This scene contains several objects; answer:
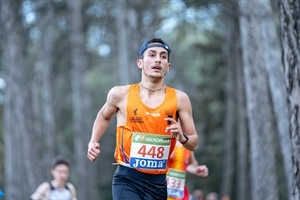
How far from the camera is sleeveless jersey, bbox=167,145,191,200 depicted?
1037cm

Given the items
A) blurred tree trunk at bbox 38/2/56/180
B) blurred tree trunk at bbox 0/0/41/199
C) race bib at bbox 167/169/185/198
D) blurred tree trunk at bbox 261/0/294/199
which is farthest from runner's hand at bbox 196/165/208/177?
blurred tree trunk at bbox 38/2/56/180

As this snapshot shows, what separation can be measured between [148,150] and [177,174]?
333 cm

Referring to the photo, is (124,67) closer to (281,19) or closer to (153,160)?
(281,19)

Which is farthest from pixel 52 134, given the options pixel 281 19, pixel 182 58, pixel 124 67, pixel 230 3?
pixel 281 19

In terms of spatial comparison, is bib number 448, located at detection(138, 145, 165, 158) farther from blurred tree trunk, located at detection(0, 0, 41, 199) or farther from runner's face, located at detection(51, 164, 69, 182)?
blurred tree trunk, located at detection(0, 0, 41, 199)

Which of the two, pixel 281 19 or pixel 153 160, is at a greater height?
pixel 281 19

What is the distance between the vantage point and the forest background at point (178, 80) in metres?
16.7

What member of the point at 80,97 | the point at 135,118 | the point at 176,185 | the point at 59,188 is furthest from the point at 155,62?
the point at 80,97

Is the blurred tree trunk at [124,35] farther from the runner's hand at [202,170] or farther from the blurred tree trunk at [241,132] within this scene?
the runner's hand at [202,170]

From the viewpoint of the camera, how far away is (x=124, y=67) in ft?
94.8

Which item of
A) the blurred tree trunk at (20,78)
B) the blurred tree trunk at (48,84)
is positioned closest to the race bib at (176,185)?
the blurred tree trunk at (20,78)

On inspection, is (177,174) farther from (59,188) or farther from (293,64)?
(59,188)

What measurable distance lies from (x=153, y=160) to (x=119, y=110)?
23.4 inches

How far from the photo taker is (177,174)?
10.6m
